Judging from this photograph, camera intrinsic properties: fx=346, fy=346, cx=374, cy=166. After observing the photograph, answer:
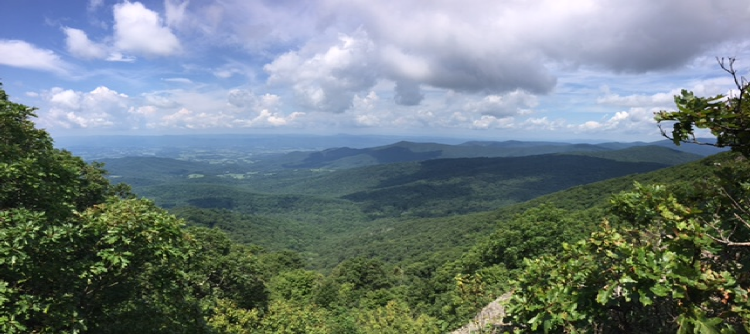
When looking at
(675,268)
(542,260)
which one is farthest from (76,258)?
(675,268)

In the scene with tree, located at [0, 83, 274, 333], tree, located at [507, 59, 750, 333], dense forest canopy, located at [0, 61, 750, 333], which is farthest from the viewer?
tree, located at [0, 83, 274, 333]

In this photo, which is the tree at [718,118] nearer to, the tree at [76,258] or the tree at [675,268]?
the tree at [675,268]

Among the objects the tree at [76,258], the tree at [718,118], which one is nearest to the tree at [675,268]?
the tree at [718,118]

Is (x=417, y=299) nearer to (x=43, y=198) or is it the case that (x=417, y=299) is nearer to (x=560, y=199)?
(x=43, y=198)

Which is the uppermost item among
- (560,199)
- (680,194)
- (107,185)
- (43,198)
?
(680,194)

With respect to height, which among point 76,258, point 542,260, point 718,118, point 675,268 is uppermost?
point 718,118

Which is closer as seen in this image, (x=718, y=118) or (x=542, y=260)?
(x=718, y=118)

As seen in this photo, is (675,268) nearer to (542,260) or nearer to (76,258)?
(542,260)

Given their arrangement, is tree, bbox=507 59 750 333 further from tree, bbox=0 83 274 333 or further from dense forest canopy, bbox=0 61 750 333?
tree, bbox=0 83 274 333

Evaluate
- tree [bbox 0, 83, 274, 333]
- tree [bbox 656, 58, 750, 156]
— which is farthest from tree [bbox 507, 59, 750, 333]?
tree [bbox 0, 83, 274, 333]

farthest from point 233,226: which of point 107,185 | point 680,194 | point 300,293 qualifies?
point 680,194

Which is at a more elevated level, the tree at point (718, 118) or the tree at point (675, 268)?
the tree at point (718, 118)
